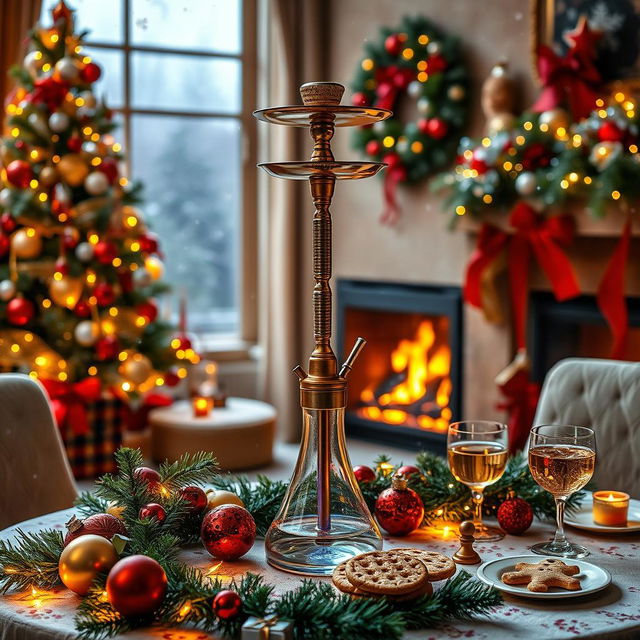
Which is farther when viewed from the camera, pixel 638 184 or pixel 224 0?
pixel 224 0

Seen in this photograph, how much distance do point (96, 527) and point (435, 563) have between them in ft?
1.46

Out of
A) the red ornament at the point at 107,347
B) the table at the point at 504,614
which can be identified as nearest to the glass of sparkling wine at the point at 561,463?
the table at the point at 504,614

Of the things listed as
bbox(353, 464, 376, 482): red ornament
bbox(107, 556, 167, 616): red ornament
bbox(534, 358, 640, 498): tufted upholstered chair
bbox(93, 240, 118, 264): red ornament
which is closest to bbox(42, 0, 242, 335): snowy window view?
bbox(93, 240, 118, 264): red ornament

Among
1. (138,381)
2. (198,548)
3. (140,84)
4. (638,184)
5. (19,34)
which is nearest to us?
(198,548)

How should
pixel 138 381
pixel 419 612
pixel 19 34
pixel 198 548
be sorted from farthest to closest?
pixel 19 34
pixel 138 381
pixel 198 548
pixel 419 612

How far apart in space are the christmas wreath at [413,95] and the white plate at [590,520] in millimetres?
2813

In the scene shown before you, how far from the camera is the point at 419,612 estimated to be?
113 cm

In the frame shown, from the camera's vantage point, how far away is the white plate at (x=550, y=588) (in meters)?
1.19

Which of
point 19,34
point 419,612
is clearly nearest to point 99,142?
Answer: point 19,34

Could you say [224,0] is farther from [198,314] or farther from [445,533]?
[445,533]

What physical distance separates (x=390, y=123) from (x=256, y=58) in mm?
1112

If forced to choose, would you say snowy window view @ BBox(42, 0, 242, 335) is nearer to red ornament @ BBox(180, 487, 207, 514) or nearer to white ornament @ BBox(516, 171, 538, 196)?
white ornament @ BBox(516, 171, 538, 196)

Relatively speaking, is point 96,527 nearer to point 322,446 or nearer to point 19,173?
point 322,446

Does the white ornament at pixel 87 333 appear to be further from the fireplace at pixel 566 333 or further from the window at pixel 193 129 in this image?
the fireplace at pixel 566 333
